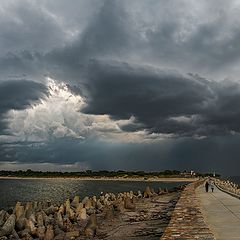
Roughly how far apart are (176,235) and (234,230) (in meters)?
3.95

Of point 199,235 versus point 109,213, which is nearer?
point 199,235

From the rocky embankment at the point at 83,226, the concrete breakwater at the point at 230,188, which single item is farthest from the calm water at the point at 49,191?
the rocky embankment at the point at 83,226

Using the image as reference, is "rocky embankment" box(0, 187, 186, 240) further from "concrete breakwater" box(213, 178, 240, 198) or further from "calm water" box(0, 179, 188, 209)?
"calm water" box(0, 179, 188, 209)

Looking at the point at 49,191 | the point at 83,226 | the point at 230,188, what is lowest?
the point at 83,226

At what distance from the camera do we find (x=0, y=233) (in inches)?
856

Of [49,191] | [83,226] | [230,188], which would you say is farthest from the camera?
[49,191]

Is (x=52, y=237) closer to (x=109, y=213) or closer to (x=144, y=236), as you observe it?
(x=144, y=236)

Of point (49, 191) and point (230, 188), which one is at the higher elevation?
point (230, 188)

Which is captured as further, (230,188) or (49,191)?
(49,191)

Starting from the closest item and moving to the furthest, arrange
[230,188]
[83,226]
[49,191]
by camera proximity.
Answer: [83,226], [230,188], [49,191]

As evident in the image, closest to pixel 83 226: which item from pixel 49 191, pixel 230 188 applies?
pixel 230 188

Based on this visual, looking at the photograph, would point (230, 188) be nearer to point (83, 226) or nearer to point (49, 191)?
point (83, 226)

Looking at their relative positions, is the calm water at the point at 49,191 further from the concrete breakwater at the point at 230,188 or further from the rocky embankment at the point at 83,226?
the rocky embankment at the point at 83,226

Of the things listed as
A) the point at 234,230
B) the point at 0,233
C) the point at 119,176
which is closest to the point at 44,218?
the point at 0,233
